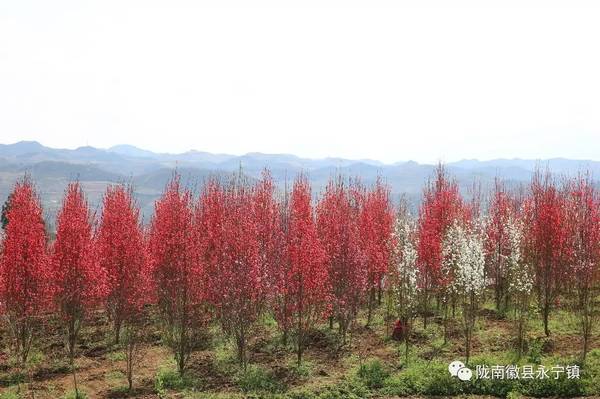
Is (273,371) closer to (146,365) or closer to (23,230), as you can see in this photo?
(146,365)

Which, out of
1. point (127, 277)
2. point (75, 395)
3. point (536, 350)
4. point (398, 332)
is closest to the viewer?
point (75, 395)

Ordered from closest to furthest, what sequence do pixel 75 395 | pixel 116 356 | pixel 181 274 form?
pixel 75 395, pixel 181 274, pixel 116 356

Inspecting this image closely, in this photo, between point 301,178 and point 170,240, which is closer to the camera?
point 170,240

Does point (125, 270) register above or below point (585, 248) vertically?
below

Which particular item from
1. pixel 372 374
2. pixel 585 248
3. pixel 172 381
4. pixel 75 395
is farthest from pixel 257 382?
pixel 585 248

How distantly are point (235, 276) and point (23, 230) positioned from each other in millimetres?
8362

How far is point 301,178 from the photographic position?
97.5ft

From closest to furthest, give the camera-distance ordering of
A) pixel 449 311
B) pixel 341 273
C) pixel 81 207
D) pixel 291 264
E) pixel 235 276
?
pixel 235 276
pixel 291 264
pixel 341 273
pixel 81 207
pixel 449 311

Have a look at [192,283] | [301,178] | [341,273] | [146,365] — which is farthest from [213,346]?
[301,178]

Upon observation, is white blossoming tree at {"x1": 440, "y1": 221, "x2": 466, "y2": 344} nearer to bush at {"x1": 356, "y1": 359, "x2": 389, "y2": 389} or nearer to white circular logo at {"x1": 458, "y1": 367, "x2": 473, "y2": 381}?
white circular logo at {"x1": 458, "y1": 367, "x2": 473, "y2": 381}

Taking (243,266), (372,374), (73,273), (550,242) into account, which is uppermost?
(550,242)

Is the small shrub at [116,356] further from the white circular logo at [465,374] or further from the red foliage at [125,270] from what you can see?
the white circular logo at [465,374]

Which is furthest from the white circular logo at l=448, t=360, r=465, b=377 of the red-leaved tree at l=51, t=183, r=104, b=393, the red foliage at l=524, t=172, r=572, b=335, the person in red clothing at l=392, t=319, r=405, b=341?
the red-leaved tree at l=51, t=183, r=104, b=393

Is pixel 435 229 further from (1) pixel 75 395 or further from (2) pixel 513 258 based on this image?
(1) pixel 75 395
